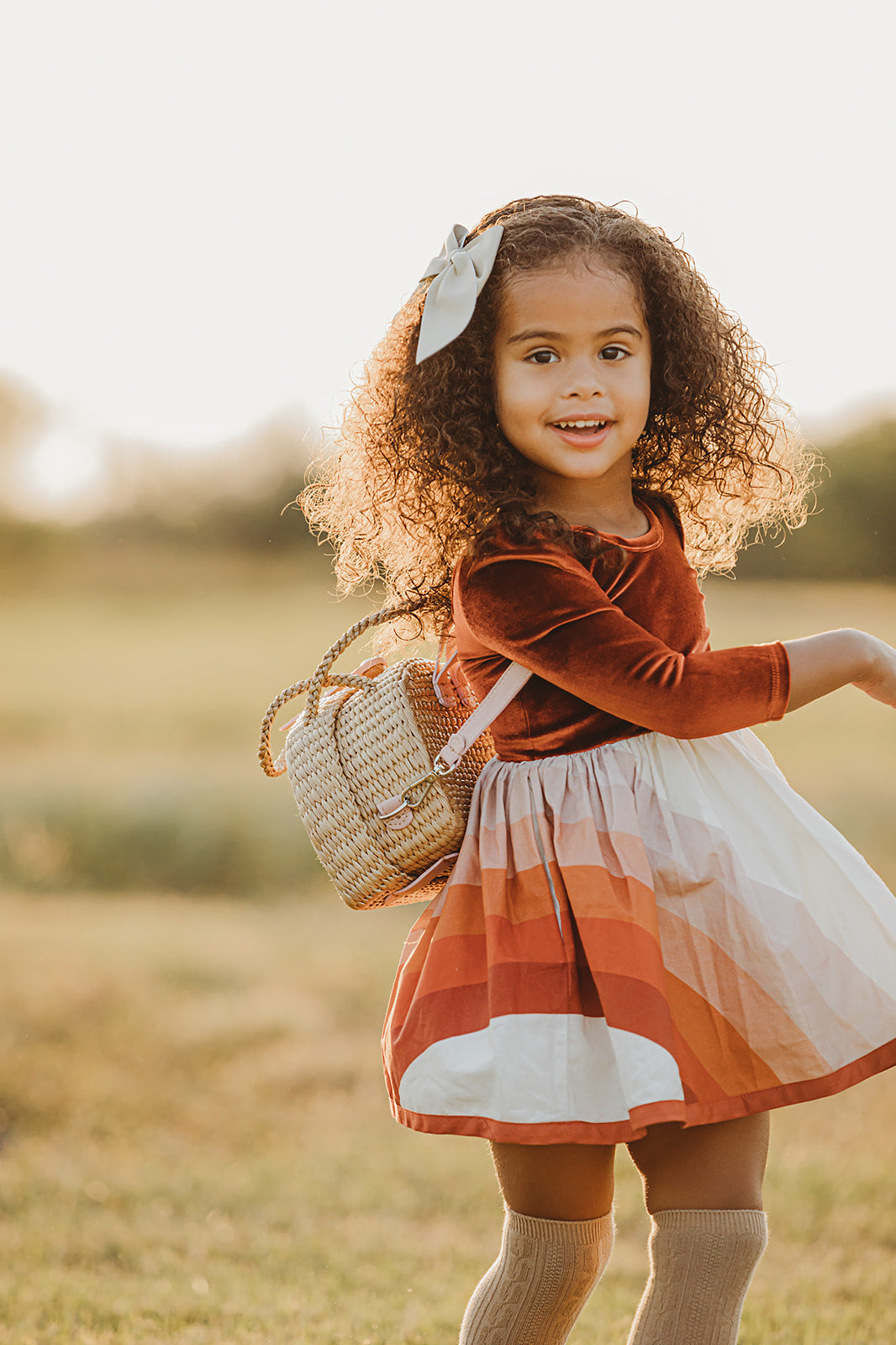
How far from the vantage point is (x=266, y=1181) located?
263 cm

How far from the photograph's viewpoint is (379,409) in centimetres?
142

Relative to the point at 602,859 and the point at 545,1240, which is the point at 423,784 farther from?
the point at 545,1240

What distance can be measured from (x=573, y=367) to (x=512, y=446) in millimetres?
115

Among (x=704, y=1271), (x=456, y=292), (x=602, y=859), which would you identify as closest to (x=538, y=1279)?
(x=704, y=1271)

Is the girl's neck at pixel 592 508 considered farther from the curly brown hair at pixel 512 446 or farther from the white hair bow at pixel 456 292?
the white hair bow at pixel 456 292

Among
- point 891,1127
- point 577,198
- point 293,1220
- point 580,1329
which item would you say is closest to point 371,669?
point 577,198

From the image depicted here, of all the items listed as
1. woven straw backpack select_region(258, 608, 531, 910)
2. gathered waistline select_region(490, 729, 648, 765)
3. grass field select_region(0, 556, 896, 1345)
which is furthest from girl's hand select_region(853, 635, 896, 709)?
grass field select_region(0, 556, 896, 1345)

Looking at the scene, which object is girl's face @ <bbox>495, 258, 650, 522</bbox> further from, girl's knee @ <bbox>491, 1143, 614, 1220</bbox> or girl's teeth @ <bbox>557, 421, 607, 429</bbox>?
girl's knee @ <bbox>491, 1143, 614, 1220</bbox>

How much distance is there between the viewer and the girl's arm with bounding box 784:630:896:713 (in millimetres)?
1134

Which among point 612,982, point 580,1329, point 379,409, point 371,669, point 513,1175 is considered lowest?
point 580,1329

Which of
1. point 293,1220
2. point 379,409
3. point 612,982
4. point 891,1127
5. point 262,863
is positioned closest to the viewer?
point 612,982

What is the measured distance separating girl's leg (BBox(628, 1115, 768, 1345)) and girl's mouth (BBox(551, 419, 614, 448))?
2.18 ft

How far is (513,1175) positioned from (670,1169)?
148mm

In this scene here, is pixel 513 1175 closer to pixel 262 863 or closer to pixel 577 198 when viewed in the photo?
pixel 577 198
